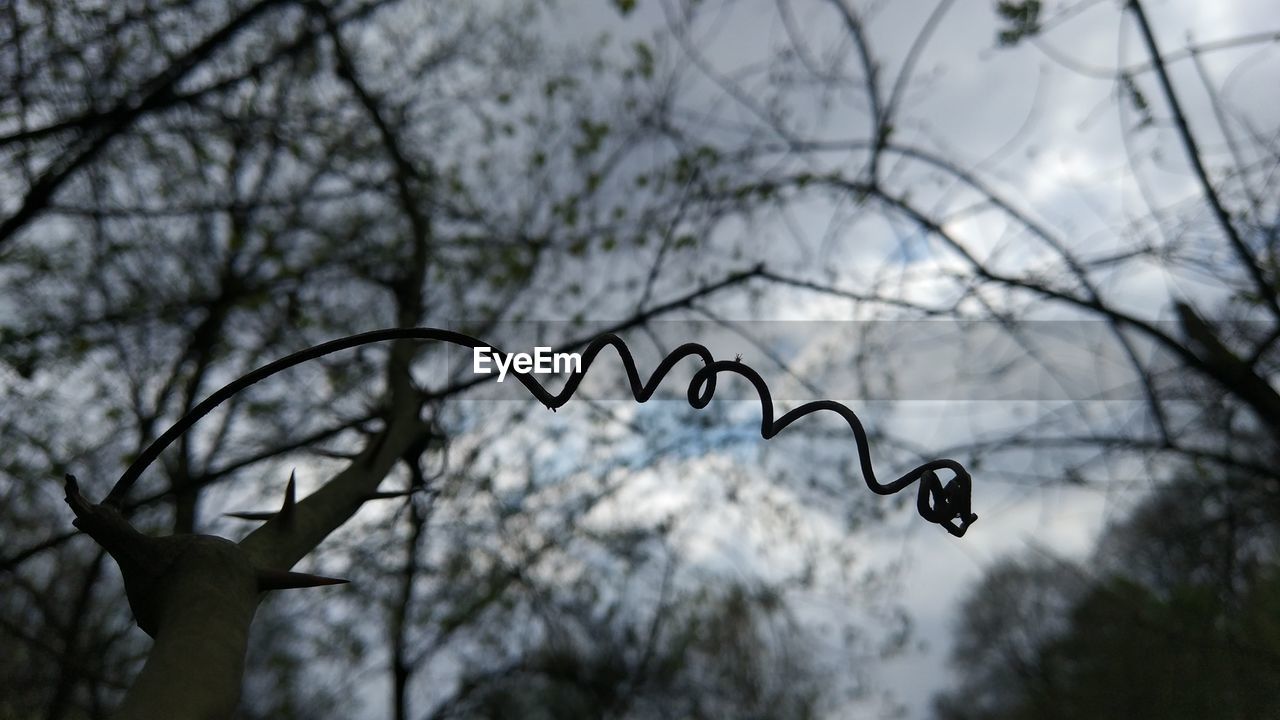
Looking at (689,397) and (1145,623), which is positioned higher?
(689,397)

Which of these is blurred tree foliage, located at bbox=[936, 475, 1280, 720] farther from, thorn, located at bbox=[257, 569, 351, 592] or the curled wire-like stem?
thorn, located at bbox=[257, 569, 351, 592]

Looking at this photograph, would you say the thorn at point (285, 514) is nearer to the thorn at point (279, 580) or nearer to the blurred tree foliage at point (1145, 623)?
the thorn at point (279, 580)

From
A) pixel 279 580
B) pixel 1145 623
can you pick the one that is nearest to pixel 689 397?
pixel 279 580

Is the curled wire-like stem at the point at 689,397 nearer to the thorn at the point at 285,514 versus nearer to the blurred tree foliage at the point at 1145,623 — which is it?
the thorn at the point at 285,514

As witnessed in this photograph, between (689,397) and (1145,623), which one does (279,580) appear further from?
(1145,623)

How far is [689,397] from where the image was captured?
131 centimetres

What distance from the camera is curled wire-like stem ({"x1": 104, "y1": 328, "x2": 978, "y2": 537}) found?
41.9 inches

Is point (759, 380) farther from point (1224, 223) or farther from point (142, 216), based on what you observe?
point (142, 216)

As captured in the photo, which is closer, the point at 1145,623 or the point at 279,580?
the point at 279,580

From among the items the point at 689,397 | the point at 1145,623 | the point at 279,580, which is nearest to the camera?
the point at 279,580

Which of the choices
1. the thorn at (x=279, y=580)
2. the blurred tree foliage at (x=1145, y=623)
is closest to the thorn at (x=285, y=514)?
the thorn at (x=279, y=580)

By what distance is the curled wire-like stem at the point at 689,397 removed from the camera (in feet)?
3.49

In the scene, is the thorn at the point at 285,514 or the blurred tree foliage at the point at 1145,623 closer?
the thorn at the point at 285,514

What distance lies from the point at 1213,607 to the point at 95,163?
5.33 m
